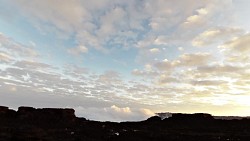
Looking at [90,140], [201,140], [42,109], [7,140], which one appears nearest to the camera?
[7,140]

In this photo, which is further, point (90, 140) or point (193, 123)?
point (193, 123)

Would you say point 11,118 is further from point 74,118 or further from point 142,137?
point 142,137

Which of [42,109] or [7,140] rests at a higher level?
[42,109]

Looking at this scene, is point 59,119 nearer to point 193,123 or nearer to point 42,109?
point 42,109

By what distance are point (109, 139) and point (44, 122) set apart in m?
32.3

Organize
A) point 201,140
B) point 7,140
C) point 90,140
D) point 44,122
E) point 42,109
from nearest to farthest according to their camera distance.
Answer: point 7,140
point 90,140
point 201,140
point 44,122
point 42,109

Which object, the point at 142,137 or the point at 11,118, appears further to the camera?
the point at 11,118

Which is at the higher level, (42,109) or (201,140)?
(42,109)

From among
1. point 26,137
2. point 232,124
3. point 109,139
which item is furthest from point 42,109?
point 232,124

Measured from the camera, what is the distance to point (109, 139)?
47.9m

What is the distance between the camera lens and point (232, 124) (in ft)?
261

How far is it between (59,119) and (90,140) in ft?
117

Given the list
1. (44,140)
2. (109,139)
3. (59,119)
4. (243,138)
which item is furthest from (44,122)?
(243,138)

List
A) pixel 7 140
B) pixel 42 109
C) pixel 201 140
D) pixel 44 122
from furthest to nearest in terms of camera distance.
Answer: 1. pixel 42 109
2. pixel 44 122
3. pixel 201 140
4. pixel 7 140
